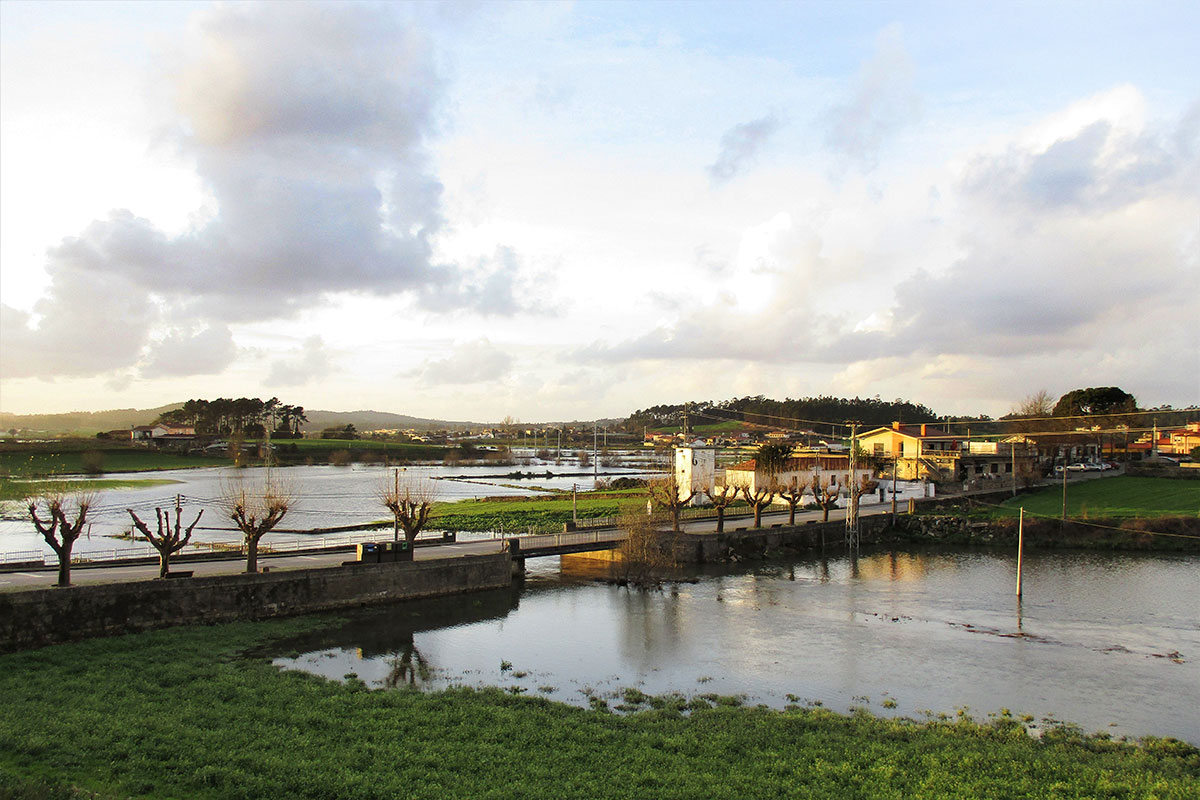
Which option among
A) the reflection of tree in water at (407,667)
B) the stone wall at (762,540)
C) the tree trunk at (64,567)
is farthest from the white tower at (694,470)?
the tree trunk at (64,567)

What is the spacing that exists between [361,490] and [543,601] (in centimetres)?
6724

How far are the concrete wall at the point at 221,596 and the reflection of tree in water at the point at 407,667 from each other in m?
5.25

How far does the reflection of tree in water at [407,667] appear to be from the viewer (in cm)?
2212

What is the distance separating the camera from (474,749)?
15.4 m

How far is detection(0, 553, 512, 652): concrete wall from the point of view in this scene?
2284 centimetres

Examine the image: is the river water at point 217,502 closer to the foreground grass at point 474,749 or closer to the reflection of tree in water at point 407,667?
the reflection of tree in water at point 407,667

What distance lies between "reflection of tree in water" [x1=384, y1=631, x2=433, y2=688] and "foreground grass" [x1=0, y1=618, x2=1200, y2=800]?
1.83 meters

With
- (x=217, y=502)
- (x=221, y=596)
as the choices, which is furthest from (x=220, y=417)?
(x=221, y=596)

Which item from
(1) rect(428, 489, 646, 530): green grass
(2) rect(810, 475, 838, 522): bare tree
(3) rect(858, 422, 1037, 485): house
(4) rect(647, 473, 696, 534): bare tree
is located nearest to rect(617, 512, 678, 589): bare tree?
(4) rect(647, 473, 696, 534): bare tree

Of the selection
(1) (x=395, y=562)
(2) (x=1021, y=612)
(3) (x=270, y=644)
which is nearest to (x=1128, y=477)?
(2) (x=1021, y=612)

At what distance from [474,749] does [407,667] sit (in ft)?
29.8

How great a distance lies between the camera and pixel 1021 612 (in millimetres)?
32344

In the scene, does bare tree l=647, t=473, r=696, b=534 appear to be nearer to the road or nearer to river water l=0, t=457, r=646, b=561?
the road

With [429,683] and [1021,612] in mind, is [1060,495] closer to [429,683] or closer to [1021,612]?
[1021,612]
